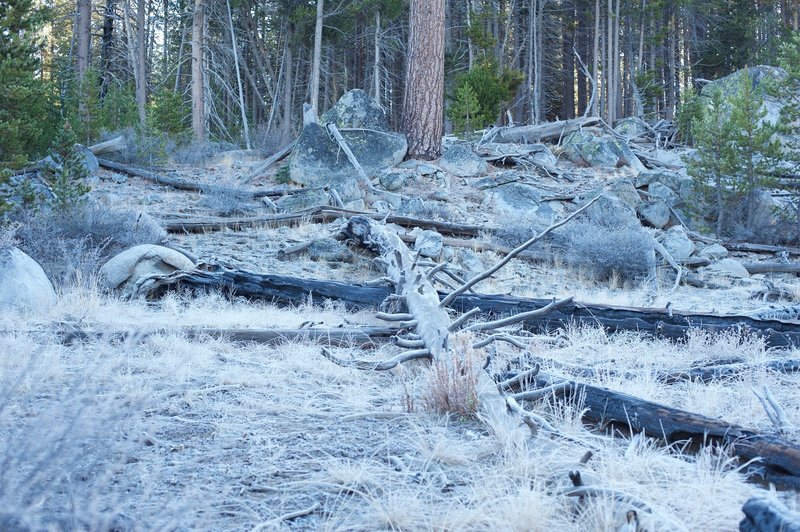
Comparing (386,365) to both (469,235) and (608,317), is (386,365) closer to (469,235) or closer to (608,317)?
(608,317)

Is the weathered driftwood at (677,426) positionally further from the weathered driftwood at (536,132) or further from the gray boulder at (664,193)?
the weathered driftwood at (536,132)

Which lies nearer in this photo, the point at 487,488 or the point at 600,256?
the point at 487,488

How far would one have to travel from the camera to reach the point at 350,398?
167 inches

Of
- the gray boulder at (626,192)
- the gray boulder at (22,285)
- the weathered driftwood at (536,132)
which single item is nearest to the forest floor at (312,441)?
the gray boulder at (22,285)

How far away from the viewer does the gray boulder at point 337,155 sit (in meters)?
15.5

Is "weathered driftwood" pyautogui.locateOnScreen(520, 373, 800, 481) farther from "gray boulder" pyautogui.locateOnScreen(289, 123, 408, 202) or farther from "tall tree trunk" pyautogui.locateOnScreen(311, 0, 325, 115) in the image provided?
"tall tree trunk" pyautogui.locateOnScreen(311, 0, 325, 115)

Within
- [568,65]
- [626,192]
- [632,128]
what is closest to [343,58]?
[568,65]

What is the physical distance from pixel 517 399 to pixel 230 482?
167 cm

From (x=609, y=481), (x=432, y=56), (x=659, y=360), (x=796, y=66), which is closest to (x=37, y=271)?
(x=659, y=360)

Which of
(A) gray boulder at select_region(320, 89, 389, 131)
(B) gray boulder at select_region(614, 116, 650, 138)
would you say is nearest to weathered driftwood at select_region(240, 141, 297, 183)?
(A) gray boulder at select_region(320, 89, 389, 131)

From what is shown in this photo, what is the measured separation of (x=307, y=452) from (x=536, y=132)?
61.9ft

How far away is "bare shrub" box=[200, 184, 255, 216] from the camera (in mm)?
13070

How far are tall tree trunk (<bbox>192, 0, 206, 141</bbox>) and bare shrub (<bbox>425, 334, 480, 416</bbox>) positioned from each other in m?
19.6

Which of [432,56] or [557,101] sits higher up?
[557,101]
